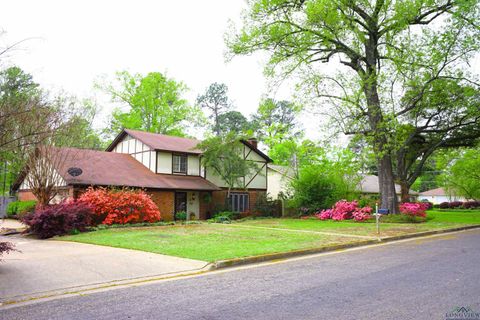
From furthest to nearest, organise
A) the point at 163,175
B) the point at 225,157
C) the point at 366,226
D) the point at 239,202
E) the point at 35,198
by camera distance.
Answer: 1. the point at 239,202
2. the point at 225,157
3. the point at 163,175
4. the point at 35,198
5. the point at 366,226

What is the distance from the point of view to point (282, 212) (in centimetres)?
3231

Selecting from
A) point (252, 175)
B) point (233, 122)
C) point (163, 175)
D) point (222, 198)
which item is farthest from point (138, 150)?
point (233, 122)

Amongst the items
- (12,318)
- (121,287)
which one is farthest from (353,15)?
(12,318)

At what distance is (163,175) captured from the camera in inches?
1085

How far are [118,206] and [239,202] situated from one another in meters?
12.1

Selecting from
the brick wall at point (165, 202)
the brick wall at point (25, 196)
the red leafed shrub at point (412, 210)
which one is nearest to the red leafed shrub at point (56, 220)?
the brick wall at point (165, 202)

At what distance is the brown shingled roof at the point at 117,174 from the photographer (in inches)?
894

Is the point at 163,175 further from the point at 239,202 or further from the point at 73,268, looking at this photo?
the point at 73,268

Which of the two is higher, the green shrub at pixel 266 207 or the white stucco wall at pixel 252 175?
the white stucco wall at pixel 252 175

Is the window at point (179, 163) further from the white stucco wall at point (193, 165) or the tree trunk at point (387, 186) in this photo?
the tree trunk at point (387, 186)

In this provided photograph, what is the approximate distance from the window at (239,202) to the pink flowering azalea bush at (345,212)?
20.0 feet

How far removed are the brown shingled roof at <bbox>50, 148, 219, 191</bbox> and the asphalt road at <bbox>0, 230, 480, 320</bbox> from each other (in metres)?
16.0

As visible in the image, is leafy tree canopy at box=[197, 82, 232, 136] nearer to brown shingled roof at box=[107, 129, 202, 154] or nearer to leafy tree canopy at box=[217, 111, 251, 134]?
leafy tree canopy at box=[217, 111, 251, 134]

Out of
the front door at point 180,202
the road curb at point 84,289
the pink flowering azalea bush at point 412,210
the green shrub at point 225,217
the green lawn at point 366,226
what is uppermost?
the front door at point 180,202
